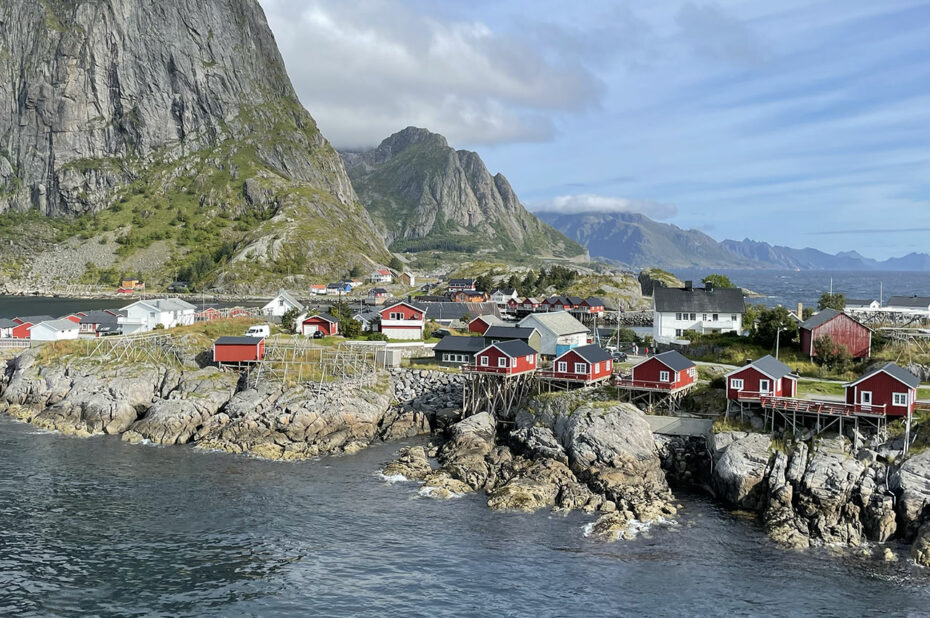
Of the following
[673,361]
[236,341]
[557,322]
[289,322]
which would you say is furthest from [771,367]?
[289,322]

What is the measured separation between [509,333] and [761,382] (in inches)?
1209

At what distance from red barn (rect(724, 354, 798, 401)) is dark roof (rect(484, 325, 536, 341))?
27446 mm

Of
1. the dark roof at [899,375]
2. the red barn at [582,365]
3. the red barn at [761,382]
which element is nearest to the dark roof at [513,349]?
the red barn at [582,365]

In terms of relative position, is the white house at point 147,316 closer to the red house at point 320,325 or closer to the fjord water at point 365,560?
the red house at point 320,325

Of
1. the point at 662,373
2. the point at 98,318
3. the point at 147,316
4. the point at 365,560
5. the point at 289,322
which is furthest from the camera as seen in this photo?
the point at 147,316

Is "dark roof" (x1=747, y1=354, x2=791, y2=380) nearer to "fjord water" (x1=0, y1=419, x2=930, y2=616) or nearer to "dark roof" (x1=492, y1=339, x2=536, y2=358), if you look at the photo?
"fjord water" (x1=0, y1=419, x2=930, y2=616)

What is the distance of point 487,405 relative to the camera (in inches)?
2591

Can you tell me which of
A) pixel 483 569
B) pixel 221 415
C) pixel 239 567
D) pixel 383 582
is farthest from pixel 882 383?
pixel 221 415

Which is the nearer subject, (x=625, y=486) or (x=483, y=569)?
(x=483, y=569)

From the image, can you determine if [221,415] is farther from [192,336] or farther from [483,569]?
[483,569]

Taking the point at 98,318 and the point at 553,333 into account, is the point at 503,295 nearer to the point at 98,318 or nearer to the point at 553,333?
the point at 553,333

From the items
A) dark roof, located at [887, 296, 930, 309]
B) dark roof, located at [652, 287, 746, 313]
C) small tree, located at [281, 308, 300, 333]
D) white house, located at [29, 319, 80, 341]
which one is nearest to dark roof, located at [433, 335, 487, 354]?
dark roof, located at [652, 287, 746, 313]

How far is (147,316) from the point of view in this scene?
330 ft

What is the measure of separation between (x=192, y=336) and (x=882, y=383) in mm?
64741
